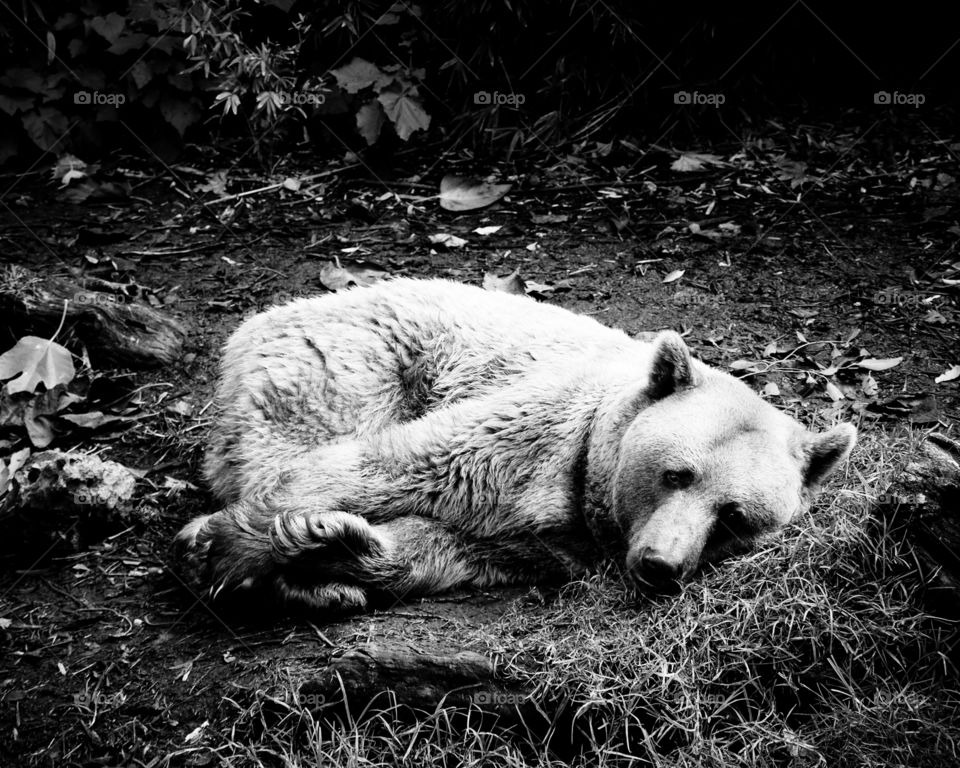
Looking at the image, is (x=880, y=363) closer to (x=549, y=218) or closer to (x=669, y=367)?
(x=669, y=367)

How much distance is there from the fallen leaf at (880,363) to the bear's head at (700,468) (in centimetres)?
143

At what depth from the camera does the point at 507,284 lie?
5379mm

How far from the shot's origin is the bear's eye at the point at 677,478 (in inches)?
133

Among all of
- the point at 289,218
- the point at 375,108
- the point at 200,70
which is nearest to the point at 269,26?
the point at 200,70

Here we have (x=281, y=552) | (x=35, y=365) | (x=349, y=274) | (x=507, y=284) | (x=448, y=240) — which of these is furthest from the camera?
(x=448, y=240)

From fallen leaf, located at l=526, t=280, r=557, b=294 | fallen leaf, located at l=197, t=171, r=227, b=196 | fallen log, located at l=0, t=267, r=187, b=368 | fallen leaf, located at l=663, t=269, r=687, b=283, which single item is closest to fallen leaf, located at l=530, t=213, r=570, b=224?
fallen leaf, located at l=526, t=280, r=557, b=294

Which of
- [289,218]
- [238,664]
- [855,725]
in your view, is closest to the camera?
[855,725]

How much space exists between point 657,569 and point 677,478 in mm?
374

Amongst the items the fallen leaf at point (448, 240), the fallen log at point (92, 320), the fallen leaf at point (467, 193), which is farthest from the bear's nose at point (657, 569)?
the fallen leaf at point (467, 193)

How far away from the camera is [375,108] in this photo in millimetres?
6684

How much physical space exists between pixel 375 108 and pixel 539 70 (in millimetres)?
1360

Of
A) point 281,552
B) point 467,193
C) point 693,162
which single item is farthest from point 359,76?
point 281,552

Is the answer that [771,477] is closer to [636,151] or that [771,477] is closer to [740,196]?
[740,196]

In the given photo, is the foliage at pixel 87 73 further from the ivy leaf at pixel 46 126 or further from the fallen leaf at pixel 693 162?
the fallen leaf at pixel 693 162
